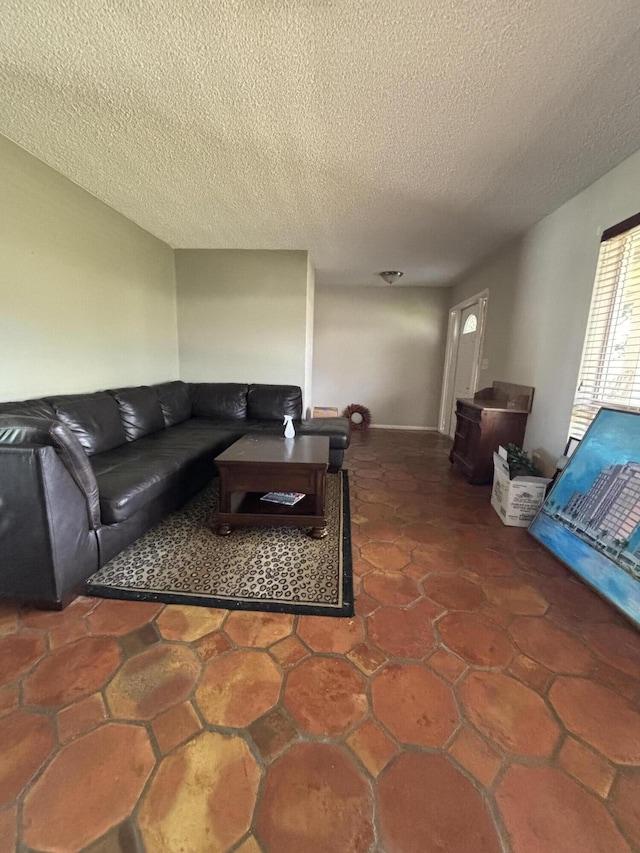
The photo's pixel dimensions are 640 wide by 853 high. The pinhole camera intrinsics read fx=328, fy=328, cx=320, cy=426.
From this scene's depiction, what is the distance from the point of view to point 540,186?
2.24 m

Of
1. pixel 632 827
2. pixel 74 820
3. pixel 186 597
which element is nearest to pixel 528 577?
pixel 632 827

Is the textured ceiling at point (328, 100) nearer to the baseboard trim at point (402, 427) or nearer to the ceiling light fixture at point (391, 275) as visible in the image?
the ceiling light fixture at point (391, 275)

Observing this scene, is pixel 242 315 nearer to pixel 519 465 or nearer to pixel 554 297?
pixel 554 297

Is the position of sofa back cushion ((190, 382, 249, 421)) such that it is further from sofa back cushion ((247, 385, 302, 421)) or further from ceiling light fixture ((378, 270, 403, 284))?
ceiling light fixture ((378, 270, 403, 284))

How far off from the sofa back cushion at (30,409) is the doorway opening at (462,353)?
4206mm

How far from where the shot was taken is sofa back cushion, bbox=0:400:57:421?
188 centimetres

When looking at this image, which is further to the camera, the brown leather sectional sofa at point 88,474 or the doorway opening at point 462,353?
the doorway opening at point 462,353

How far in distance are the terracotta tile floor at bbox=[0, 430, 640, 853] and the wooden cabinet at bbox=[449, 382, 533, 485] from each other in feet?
4.76

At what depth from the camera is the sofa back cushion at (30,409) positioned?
1.88m

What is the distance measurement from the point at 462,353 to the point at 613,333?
2.71 meters

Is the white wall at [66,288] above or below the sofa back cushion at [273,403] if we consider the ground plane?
above

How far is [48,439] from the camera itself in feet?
4.51

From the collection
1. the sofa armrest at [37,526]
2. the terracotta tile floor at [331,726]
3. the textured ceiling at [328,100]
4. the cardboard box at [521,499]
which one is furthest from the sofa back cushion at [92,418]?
the cardboard box at [521,499]

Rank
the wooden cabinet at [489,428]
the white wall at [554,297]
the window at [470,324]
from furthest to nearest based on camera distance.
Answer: the window at [470,324]
the wooden cabinet at [489,428]
the white wall at [554,297]
